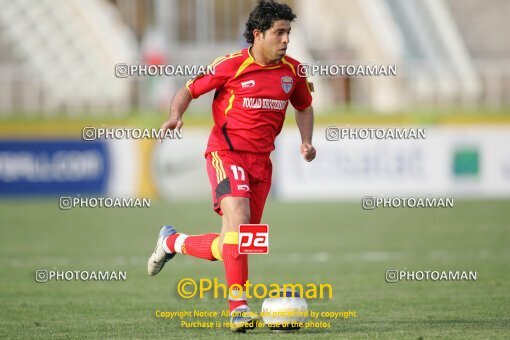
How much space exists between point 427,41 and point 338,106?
6202 mm

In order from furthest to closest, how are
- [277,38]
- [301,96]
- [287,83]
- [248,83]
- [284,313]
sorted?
[301,96]
[287,83]
[248,83]
[277,38]
[284,313]

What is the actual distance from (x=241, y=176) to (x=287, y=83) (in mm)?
794

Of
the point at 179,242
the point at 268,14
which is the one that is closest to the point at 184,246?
the point at 179,242

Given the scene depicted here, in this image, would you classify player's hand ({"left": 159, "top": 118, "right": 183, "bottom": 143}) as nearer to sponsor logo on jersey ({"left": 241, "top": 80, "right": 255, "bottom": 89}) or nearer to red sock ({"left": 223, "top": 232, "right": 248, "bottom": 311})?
sponsor logo on jersey ({"left": 241, "top": 80, "right": 255, "bottom": 89})

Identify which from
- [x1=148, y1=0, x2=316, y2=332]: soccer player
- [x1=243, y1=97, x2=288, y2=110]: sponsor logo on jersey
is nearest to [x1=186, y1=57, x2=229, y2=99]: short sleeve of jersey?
[x1=148, y1=0, x2=316, y2=332]: soccer player

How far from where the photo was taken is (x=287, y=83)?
28.4 feet

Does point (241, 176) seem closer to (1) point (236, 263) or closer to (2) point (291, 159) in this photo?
(1) point (236, 263)

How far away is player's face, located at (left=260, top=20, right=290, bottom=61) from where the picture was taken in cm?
841

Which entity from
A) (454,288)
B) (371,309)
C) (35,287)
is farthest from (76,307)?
(454,288)

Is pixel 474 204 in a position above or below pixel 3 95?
below

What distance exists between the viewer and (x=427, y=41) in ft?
98.6

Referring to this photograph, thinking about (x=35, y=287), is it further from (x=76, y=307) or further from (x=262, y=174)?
(x=262, y=174)

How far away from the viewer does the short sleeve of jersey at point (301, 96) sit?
29.1ft

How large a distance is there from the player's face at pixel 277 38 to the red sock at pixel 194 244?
144cm
